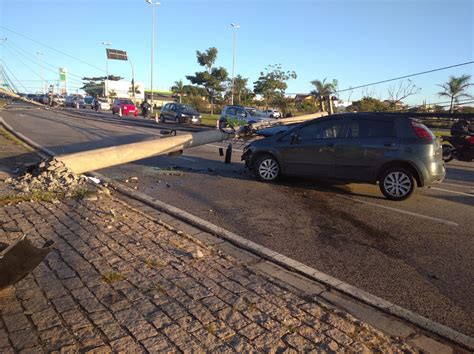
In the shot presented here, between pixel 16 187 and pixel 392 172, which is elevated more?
pixel 392 172

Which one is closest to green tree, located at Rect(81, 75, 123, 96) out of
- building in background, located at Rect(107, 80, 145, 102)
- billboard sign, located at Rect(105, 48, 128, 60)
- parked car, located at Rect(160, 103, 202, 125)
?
building in background, located at Rect(107, 80, 145, 102)

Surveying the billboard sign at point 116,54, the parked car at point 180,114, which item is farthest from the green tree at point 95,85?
the parked car at point 180,114

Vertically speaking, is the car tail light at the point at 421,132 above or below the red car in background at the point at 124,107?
above

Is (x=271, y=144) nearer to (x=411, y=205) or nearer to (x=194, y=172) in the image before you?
(x=194, y=172)

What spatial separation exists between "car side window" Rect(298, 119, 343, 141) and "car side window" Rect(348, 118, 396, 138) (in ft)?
0.86

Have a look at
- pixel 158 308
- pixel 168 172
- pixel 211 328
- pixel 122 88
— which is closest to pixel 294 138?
pixel 168 172

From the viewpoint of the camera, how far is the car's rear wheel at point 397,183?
7.53m

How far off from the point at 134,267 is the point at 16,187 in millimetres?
4094

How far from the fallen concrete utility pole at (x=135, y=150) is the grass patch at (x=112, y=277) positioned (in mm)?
4578

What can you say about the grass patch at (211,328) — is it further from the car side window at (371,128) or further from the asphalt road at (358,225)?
the car side window at (371,128)

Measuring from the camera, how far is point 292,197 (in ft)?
25.7

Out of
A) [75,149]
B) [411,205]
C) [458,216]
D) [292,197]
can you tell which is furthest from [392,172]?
[75,149]

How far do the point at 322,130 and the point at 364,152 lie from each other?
1025 mm

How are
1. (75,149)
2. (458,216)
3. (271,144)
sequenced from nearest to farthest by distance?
(458,216)
(271,144)
(75,149)
